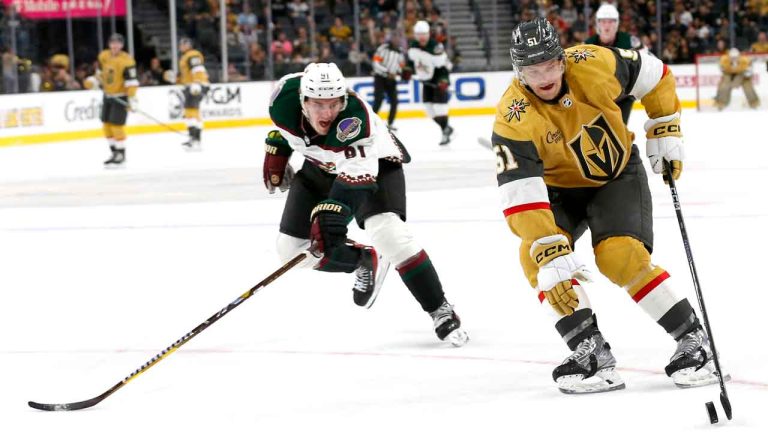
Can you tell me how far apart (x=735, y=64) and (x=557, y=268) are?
51.1 feet

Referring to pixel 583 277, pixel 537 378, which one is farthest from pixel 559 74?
pixel 537 378

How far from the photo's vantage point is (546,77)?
142 inches

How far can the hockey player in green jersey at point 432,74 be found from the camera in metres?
14.2

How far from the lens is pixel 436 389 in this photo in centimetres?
384

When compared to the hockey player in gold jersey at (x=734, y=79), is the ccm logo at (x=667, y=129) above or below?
above

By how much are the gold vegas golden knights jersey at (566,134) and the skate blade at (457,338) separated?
32.6 inches

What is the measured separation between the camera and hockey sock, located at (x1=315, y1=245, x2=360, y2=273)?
15.6 feet

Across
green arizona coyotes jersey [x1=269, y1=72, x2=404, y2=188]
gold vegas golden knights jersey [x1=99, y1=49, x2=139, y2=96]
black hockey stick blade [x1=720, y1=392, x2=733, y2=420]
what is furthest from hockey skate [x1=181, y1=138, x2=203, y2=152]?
black hockey stick blade [x1=720, y1=392, x2=733, y2=420]

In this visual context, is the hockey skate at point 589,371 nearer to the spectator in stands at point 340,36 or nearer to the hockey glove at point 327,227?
the hockey glove at point 327,227

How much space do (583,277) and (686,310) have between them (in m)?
0.34

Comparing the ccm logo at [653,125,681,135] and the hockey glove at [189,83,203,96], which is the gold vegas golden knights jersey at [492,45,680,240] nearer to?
the ccm logo at [653,125,681,135]

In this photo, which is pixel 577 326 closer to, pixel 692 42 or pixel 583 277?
pixel 583 277

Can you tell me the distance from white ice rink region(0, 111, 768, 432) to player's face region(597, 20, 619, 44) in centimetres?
108

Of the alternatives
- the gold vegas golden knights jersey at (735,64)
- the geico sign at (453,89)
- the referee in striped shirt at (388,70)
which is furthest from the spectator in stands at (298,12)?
the gold vegas golden knights jersey at (735,64)
